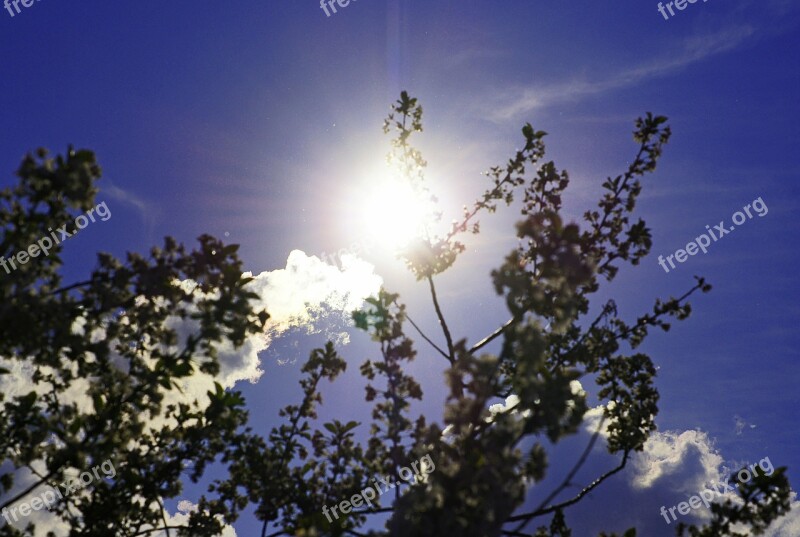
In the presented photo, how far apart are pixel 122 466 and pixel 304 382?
2.97 meters

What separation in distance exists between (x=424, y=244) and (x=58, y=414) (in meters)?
5.81

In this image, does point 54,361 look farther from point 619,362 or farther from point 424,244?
point 619,362

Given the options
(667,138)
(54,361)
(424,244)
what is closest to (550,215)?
(424,244)

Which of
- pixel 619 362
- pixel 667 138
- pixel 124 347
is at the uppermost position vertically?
pixel 667 138

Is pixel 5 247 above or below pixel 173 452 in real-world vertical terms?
above

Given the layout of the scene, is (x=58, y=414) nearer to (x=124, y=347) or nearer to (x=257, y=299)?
(x=124, y=347)

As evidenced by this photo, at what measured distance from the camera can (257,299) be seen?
18.3 ft

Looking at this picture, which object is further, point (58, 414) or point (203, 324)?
point (58, 414)

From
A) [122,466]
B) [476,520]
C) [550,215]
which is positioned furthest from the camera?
[122,466]

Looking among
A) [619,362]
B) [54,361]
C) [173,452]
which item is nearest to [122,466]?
[173,452]

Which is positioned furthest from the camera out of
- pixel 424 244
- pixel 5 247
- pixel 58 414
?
pixel 424 244

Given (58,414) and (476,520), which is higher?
(58,414)

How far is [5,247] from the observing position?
4918 millimetres

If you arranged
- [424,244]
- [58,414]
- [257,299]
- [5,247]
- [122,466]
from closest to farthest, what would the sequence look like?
[5,247] < [257,299] < [58,414] < [122,466] < [424,244]
